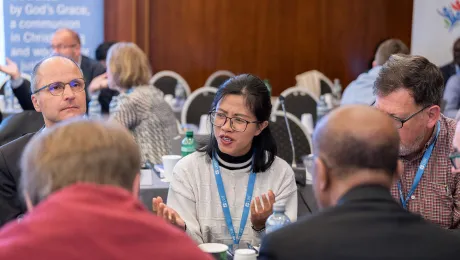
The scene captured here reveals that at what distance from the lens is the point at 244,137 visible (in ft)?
9.39

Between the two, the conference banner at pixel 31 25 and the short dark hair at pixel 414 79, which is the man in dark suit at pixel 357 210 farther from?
the conference banner at pixel 31 25

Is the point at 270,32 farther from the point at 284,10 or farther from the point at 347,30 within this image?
the point at 347,30

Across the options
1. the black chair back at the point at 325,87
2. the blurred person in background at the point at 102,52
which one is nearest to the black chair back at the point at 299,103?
the blurred person in background at the point at 102,52

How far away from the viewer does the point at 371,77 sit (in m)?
6.18

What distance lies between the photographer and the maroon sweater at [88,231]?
4.42ft

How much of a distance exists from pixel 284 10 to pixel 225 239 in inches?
266

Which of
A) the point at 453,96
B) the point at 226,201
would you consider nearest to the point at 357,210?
the point at 226,201

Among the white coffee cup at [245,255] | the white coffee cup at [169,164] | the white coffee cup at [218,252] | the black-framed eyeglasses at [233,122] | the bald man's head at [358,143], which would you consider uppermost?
the bald man's head at [358,143]

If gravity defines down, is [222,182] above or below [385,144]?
below

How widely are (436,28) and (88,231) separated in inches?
315

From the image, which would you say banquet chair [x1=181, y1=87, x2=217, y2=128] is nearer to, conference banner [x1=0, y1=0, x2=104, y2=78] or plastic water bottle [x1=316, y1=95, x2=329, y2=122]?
plastic water bottle [x1=316, y1=95, x2=329, y2=122]

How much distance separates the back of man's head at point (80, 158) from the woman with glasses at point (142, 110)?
301 centimetres

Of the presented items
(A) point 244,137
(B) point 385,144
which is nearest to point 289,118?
(A) point 244,137

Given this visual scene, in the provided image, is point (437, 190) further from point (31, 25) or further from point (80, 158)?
point (31, 25)
